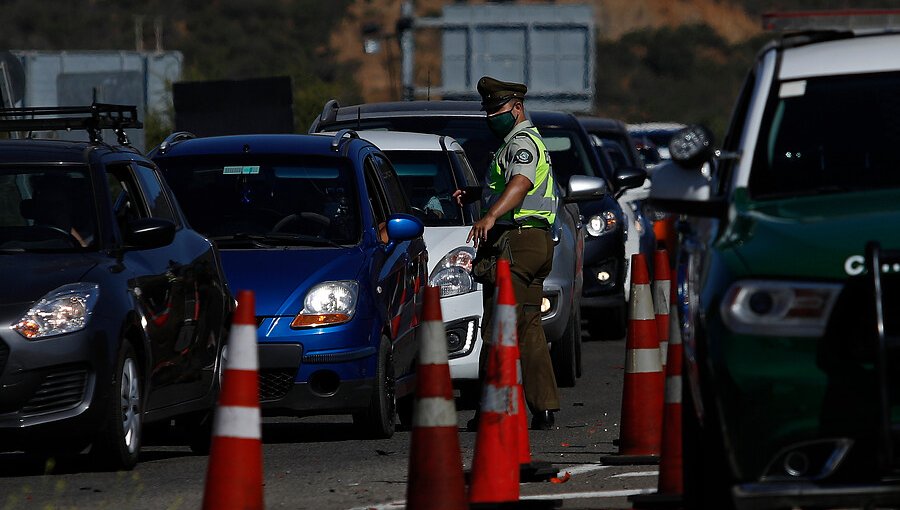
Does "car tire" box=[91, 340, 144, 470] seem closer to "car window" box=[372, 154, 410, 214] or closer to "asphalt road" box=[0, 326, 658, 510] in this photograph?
"asphalt road" box=[0, 326, 658, 510]

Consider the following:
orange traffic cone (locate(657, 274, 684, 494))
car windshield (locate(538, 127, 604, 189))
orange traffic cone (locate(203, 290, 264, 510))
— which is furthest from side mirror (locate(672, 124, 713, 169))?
car windshield (locate(538, 127, 604, 189))

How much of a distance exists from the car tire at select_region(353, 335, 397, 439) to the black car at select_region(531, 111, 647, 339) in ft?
19.6

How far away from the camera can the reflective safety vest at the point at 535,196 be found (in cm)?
1067

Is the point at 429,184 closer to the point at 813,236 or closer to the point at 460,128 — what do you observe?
the point at 460,128

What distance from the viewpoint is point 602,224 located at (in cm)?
1775

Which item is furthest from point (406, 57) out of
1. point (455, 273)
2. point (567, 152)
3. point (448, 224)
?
point (455, 273)

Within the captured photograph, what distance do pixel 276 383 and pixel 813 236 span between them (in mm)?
4944

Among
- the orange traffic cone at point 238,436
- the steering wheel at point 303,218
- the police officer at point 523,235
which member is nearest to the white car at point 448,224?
the steering wheel at point 303,218

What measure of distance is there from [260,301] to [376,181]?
1500 mm

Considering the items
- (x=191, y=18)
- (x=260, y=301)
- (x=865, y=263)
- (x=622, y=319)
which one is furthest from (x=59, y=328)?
(x=191, y=18)

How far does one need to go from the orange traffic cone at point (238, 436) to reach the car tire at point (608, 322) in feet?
42.7

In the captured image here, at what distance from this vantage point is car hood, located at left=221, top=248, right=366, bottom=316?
1060 cm

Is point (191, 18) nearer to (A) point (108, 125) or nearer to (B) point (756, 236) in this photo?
(A) point (108, 125)

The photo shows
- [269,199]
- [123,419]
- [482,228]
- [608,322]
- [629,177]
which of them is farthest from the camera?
[608,322]
